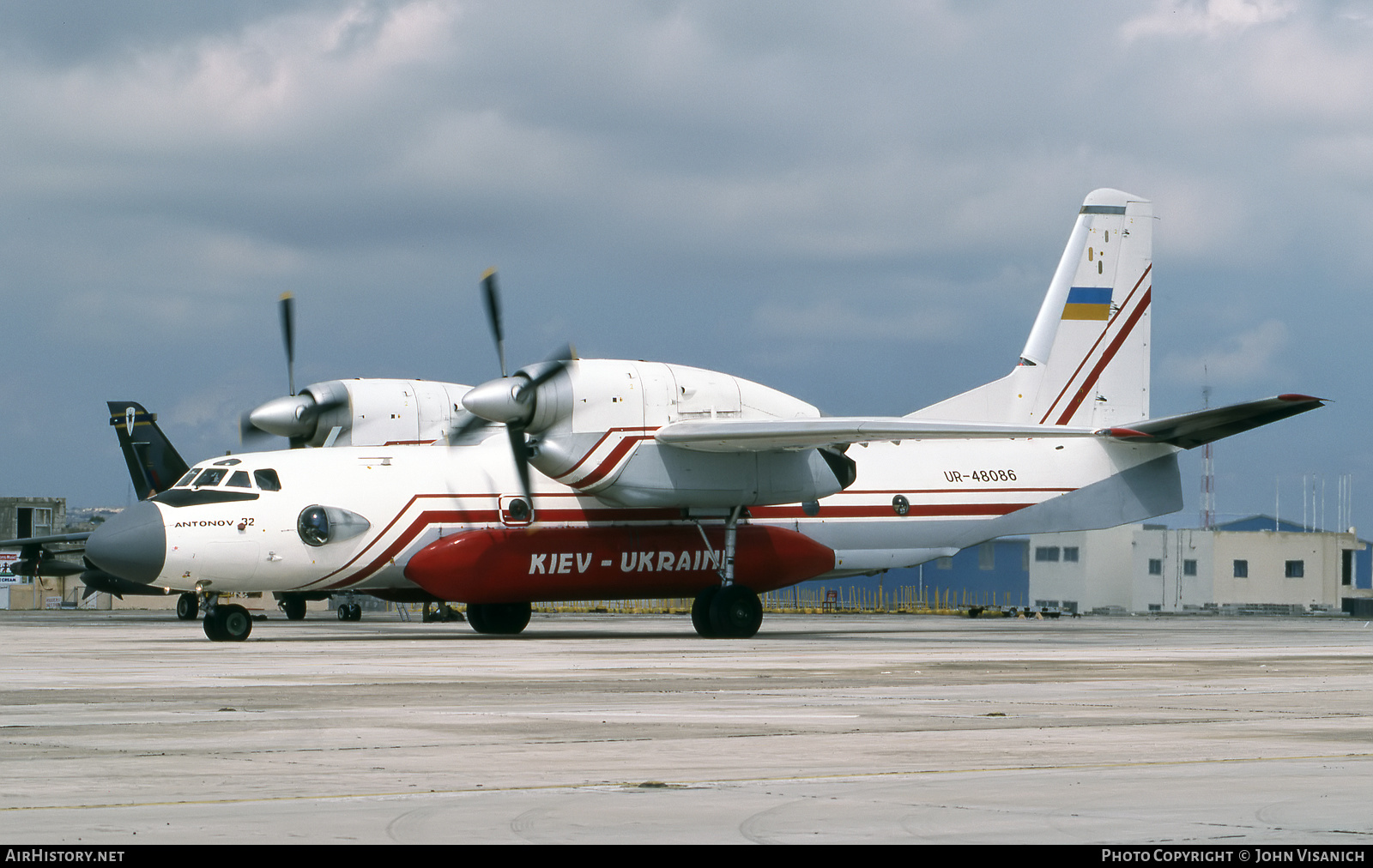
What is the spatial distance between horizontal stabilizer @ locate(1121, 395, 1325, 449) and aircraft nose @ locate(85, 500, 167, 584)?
2019cm

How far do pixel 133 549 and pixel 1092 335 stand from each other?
23250mm

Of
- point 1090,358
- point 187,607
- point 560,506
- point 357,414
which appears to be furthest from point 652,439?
point 187,607

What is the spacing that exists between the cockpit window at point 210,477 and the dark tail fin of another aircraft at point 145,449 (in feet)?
62.2

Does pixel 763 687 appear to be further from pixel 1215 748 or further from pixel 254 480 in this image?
pixel 254 480

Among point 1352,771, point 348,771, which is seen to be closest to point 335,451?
point 348,771

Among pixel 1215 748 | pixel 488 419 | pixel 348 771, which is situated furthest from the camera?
pixel 488 419

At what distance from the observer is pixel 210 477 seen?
30.6m

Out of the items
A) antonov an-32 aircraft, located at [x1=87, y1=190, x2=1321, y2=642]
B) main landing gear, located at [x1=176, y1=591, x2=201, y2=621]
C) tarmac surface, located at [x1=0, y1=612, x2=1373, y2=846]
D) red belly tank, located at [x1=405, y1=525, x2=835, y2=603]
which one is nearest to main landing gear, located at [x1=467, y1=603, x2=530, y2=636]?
antonov an-32 aircraft, located at [x1=87, y1=190, x2=1321, y2=642]

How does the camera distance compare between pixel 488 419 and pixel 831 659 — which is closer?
pixel 831 659

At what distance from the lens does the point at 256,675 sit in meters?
19.4

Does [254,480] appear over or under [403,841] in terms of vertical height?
over

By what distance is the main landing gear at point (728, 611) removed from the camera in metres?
31.9

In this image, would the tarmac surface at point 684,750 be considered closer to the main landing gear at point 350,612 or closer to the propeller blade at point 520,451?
the propeller blade at point 520,451

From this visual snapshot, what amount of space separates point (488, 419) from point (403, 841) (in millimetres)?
23288
